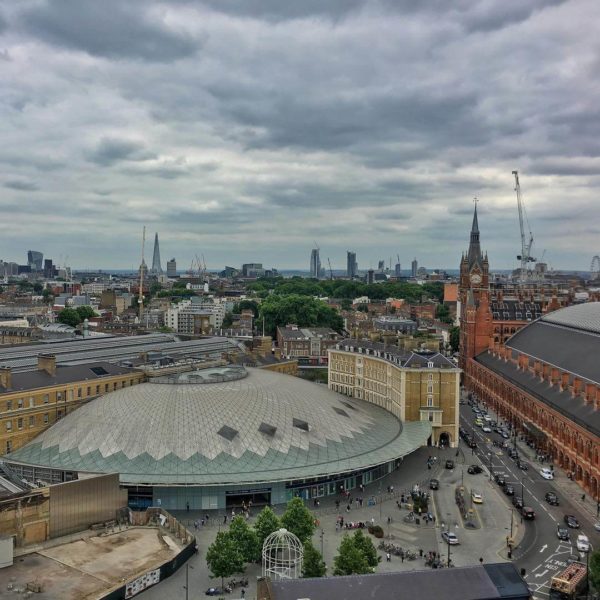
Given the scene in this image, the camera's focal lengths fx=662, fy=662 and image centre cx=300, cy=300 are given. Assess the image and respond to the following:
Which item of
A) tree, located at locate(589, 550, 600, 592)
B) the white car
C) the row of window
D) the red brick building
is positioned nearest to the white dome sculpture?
tree, located at locate(589, 550, 600, 592)

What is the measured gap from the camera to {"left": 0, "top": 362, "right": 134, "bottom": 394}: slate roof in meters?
88.4

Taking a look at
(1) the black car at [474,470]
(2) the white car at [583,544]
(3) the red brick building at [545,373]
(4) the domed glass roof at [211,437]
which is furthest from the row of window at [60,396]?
(2) the white car at [583,544]

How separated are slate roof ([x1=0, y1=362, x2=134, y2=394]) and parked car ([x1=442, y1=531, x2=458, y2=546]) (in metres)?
55.3

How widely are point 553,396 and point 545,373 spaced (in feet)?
36.2

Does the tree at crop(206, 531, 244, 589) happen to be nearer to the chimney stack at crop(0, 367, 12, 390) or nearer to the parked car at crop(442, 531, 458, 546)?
the parked car at crop(442, 531, 458, 546)

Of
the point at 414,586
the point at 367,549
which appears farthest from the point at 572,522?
the point at 414,586

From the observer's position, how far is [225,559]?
56.8 m

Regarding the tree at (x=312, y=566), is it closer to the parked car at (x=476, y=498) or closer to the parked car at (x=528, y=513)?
the parked car at (x=528, y=513)

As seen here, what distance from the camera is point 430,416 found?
106 m

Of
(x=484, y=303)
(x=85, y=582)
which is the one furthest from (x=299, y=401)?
(x=484, y=303)

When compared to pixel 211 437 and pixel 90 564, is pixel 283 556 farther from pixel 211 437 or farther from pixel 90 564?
pixel 211 437

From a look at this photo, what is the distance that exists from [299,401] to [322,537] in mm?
26802

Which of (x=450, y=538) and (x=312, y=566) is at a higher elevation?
(x=312, y=566)

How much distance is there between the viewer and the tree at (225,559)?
56.8 metres
